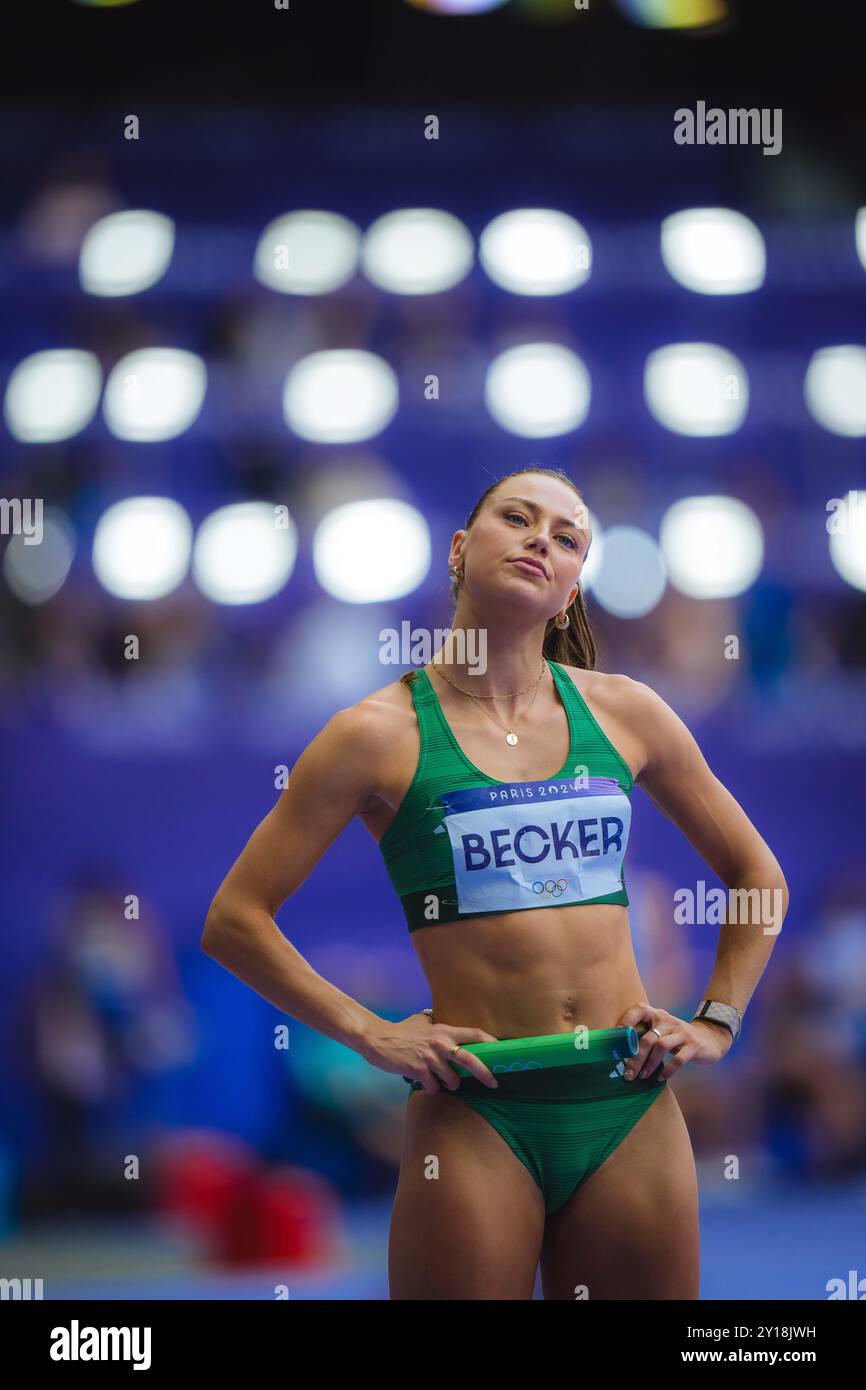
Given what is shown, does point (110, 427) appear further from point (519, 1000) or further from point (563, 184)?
point (519, 1000)

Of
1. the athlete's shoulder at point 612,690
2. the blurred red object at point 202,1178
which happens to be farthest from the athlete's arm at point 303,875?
the blurred red object at point 202,1178

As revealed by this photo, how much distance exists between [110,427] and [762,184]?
2.03 metres

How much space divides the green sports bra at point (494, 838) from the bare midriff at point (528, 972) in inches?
1.1

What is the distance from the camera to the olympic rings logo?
233 centimetres

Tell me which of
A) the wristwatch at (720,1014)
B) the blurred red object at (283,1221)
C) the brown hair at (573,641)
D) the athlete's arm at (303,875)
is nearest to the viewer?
the athlete's arm at (303,875)

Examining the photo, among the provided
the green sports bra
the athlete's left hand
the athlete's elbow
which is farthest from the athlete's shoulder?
the athlete's elbow

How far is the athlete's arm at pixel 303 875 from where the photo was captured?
235 cm

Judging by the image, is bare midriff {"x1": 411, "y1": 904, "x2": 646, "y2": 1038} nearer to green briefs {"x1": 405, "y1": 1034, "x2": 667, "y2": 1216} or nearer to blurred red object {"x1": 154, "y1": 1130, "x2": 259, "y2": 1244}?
green briefs {"x1": 405, "y1": 1034, "x2": 667, "y2": 1216}

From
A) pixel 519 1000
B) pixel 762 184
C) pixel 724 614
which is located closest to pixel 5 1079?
pixel 519 1000

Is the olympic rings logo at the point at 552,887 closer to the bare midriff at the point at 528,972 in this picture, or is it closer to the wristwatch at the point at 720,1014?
the bare midriff at the point at 528,972

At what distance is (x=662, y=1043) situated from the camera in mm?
2303

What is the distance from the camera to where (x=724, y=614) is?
4.07m

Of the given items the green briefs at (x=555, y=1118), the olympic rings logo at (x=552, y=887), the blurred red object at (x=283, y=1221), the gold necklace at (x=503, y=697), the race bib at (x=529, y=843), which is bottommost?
the blurred red object at (x=283, y=1221)

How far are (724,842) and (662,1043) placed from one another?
0.44 m
